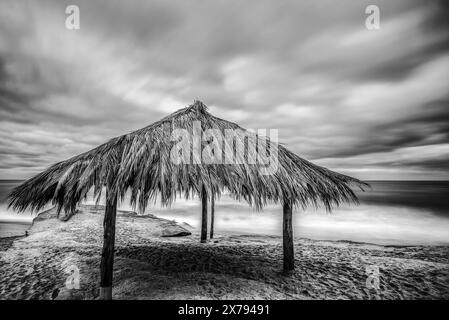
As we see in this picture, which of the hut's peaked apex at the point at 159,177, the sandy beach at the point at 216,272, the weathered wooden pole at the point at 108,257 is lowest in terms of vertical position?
the sandy beach at the point at 216,272

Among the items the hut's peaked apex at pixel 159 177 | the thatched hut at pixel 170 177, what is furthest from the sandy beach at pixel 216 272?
the hut's peaked apex at pixel 159 177

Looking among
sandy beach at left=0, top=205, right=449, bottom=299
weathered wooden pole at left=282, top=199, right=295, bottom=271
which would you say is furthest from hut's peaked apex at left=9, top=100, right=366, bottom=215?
sandy beach at left=0, top=205, right=449, bottom=299

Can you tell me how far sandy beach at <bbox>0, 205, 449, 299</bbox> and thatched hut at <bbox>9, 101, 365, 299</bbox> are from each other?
686 millimetres

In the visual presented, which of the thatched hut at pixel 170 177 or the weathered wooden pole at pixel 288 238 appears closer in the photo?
the thatched hut at pixel 170 177

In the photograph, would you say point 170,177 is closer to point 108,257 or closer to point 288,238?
point 108,257

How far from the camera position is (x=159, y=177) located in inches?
114

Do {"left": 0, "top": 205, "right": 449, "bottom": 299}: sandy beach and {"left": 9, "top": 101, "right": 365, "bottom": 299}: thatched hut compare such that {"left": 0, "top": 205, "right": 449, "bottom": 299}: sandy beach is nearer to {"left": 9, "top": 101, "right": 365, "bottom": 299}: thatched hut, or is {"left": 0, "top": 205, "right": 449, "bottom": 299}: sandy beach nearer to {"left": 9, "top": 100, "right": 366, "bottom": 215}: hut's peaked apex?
{"left": 9, "top": 101, "right": 365, "bottom": 299}: thatched hut

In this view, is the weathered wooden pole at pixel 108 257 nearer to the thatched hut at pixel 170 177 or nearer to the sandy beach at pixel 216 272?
the thatched hut at pixel 170 177

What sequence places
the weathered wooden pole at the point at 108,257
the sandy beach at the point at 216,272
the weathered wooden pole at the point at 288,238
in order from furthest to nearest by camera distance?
the weathered wooden pole at the point at 288,238
the sandy beach at the point at 216,272
the weathered wooden pole at the point at 108,257

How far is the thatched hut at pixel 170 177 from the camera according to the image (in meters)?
2.99

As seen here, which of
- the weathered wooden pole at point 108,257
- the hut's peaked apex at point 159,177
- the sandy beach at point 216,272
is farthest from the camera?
the sandy beach at point 216,272

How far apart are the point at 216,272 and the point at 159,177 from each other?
243 cm
